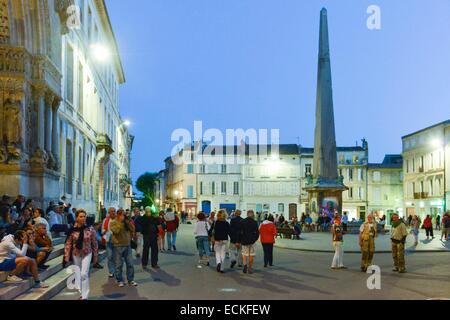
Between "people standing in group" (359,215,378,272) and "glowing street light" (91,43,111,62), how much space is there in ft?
89.3

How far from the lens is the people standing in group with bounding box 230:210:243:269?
16.5m

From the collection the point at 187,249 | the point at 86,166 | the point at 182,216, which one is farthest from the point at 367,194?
the point at 187,249

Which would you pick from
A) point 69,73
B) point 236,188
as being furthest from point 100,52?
point 236,188

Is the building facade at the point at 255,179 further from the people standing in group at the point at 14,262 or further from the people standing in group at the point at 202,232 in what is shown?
the people standing in group at the point at 14,262

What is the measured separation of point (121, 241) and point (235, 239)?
4.63 meters

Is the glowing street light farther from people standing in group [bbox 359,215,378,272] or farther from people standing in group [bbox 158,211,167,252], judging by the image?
people standing in group [bbox 359,215,378,272]

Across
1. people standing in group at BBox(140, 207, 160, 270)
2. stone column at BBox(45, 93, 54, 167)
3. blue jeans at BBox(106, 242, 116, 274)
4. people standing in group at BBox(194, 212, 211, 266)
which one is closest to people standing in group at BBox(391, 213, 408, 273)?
people standing in group at BBox(194, 212, 211, 266)

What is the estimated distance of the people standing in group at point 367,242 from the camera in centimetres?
1591

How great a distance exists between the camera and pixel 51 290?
11625 millimetres

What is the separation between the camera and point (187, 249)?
81.1ft

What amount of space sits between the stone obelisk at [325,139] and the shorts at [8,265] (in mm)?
26608

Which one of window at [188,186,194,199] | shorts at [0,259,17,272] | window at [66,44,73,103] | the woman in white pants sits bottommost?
shorts at [0,259,17,272]

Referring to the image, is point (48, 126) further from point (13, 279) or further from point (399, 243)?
point (399, 243)

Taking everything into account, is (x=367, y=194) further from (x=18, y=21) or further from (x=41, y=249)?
(x=41, y=249)
